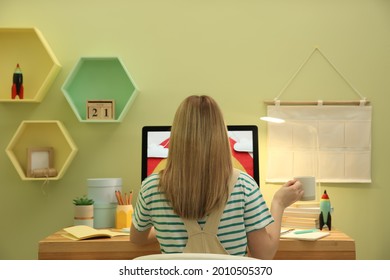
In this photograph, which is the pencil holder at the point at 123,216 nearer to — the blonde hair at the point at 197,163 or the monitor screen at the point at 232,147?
the monitor screen at the point at 232,147

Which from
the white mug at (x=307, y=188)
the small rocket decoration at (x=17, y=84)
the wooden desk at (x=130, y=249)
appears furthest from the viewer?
the small rocket decoration at (x=17, y=84)

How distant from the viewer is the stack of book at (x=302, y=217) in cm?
263

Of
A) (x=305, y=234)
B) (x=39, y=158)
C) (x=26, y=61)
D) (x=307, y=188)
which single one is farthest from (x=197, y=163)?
(x=26, y=61)

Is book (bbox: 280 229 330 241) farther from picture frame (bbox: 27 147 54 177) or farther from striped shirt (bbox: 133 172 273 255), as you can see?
picture frame (bbox: 27 147 54 177)

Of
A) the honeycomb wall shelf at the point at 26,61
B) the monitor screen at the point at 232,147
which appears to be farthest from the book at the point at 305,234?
the honeycomb wall shelf at the point at 26,61

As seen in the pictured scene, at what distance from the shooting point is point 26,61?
9.84 feet

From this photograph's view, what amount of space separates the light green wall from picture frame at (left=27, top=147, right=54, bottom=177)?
0.10 metres

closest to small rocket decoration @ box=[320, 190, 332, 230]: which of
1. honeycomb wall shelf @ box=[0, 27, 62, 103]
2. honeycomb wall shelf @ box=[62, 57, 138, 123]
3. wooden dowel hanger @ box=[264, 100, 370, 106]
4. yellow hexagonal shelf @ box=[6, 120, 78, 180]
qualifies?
wooden dowel hanger @ box=[264, 100, 370, 106]

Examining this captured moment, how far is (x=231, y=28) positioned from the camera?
9.75 feet

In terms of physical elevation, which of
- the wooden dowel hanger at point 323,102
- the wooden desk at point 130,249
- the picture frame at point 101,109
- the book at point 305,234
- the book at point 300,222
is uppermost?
Result: the wooden dowel hanger at point 323,102

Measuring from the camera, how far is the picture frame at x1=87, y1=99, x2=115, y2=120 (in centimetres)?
292

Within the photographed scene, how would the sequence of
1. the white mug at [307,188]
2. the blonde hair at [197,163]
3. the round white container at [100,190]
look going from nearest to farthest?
the blonde hair at [197,163] → the white mug at [307,188] → the round white container at [100,190]

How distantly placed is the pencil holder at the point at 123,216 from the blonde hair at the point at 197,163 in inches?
37.6

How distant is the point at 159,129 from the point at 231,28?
2.23 ft
